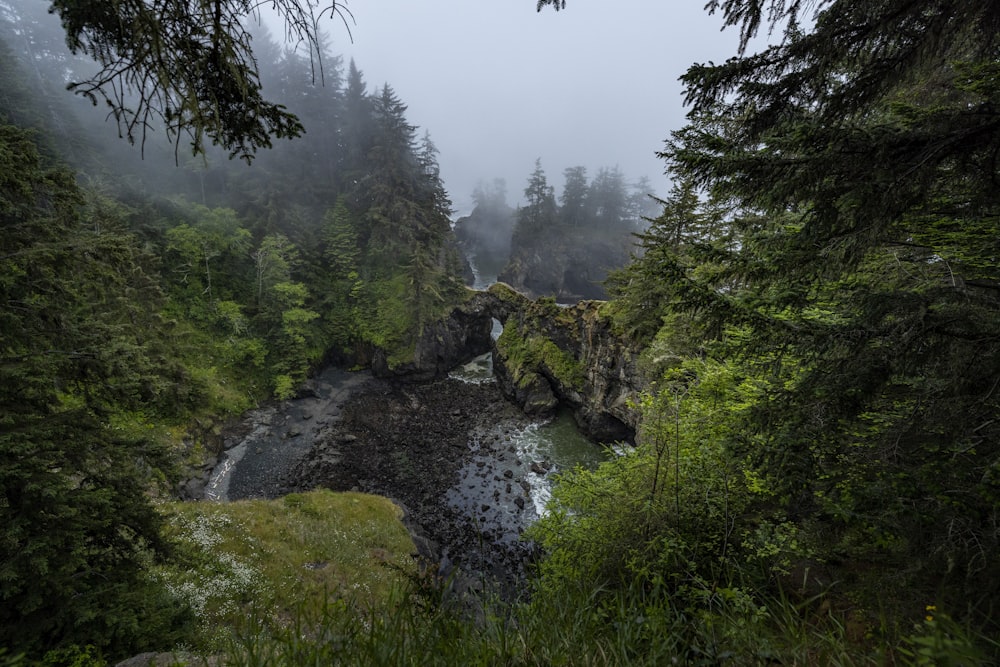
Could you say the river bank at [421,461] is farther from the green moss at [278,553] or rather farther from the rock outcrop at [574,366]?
the green moss at [278,553]

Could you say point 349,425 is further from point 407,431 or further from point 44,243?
point 44,243

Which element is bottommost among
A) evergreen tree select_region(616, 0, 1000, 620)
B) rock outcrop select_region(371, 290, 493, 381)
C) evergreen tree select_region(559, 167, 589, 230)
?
rock outcrop select_region(371, 290, 493, 381)

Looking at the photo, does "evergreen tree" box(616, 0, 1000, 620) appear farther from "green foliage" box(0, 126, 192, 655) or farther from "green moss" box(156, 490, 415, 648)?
"green foliage" box(0, 126, 192, 655)

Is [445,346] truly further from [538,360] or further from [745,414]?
[745,414]

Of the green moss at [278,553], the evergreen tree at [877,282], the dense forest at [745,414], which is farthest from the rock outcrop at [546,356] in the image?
the evergreen tree at [877,282]

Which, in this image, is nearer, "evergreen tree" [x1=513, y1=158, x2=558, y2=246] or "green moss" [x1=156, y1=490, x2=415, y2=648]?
"green moss" [x1=156, y1=490, x2=415, y2=648]

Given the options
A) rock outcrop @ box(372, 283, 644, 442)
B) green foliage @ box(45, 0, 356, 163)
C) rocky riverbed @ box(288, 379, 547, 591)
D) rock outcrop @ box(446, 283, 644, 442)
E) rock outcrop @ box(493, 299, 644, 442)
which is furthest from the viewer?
rock outcrop @ box(372, 283, 644, 442)

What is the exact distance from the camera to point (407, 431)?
71.2 feet

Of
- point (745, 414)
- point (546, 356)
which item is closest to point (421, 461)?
point (546, 356)

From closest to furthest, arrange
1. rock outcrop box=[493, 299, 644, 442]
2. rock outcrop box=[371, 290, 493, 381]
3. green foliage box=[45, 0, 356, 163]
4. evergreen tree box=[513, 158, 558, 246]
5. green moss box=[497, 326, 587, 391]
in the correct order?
green foliage box=[45, 0, 356, 163] → rock outcrop box=[493, 299, 644, 442] → green moss box=[497, 326, 587, 391] → rock outcrop box=[371, 290, 493, 381] → evergreen tree box=[513, 158, 558, 246]

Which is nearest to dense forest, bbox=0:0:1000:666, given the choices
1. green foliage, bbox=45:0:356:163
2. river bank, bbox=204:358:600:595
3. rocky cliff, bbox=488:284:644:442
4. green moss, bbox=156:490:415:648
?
green foliage, bbox=45:0:356:163

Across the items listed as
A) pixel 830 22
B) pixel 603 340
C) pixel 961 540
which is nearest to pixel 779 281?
pixel 830 22

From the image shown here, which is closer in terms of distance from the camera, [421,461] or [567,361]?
[421,461]

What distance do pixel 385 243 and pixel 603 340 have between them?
73.8 feet
